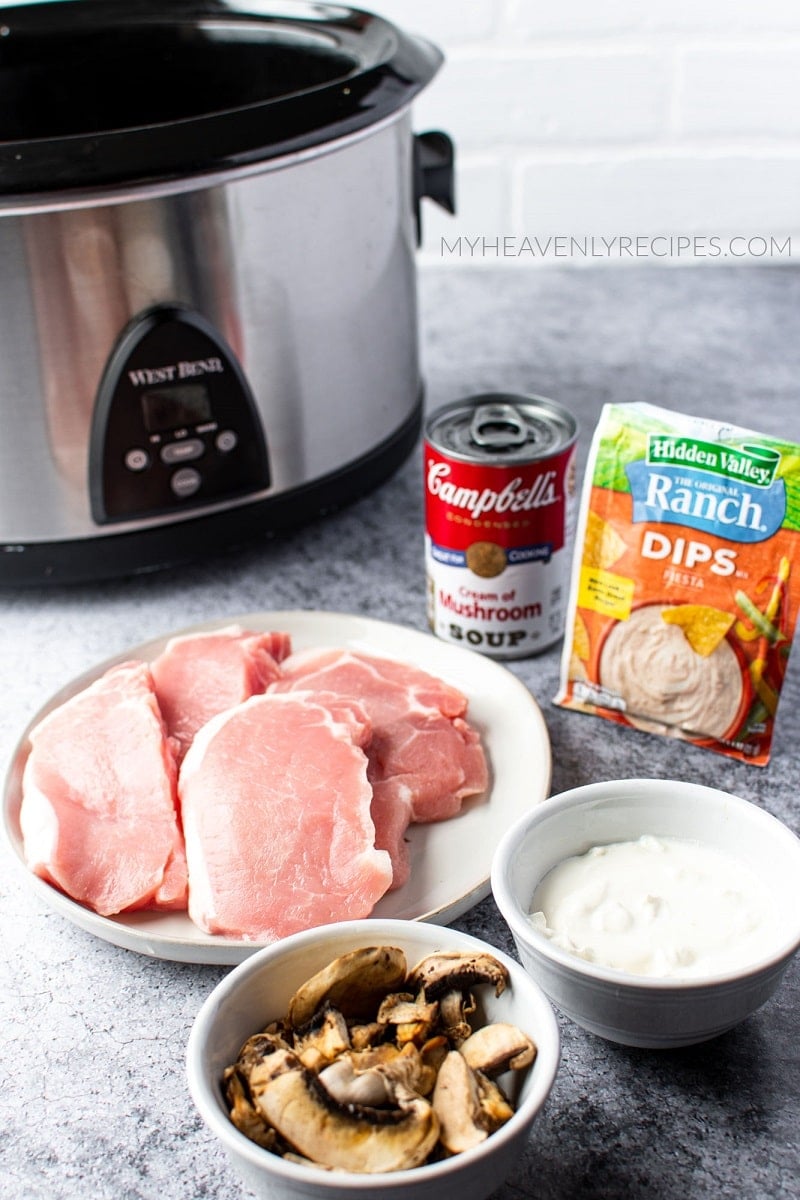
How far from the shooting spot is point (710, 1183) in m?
0.59

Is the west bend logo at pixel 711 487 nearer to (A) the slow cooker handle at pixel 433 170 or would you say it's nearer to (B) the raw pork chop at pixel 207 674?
(B) the raw pork chop at pixel 207 674

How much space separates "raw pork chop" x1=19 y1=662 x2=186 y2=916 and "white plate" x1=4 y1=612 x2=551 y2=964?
0.01 m

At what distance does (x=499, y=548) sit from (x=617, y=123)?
3.38 feet

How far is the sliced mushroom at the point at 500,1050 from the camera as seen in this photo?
1.77ft

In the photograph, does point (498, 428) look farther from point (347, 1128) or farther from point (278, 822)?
point (347, 1128)

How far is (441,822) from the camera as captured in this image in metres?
0.80

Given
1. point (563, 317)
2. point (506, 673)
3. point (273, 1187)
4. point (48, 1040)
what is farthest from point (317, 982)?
point (563, 317)

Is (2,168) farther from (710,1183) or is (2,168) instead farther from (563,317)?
(563,317)

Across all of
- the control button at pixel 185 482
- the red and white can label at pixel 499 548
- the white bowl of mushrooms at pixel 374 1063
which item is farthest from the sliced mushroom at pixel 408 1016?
the control button at pixel 185 482

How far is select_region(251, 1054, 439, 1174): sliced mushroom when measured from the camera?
501 millimetres

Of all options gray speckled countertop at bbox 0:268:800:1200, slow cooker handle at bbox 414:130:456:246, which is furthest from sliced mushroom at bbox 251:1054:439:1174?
slow cooker handle at bbox 414:130:456:246

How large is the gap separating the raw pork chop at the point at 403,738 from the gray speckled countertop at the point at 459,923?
7cm

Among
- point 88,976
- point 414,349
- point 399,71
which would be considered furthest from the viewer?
point 414,349

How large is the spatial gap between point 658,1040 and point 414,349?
73 centimetres
